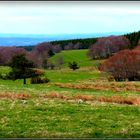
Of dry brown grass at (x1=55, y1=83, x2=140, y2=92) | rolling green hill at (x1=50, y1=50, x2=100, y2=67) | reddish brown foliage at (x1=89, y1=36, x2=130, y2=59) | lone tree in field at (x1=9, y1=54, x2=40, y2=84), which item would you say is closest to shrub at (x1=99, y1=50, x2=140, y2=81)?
lone tree in field at (x1=9, y1=54, x2=40, y2=84)

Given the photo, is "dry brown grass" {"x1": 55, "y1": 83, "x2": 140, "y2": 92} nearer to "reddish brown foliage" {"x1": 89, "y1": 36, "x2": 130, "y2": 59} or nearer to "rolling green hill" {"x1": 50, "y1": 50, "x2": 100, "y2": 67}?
"rolling green hill" {"x1": 50, "y1": 50, "x2": 100, "y2": 67}

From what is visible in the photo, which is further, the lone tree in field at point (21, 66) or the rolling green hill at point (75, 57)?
the rolling green hill at point (75, 57)

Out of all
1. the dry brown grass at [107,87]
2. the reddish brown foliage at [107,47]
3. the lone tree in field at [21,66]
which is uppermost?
the reddish brown foliage at [107,47]

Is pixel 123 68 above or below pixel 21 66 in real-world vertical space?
below

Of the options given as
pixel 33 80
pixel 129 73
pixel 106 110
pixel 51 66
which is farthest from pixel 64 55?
pixel 106 110

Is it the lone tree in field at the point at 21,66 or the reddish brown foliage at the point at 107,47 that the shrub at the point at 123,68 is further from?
the reddish brown foliage at the point at 107,47

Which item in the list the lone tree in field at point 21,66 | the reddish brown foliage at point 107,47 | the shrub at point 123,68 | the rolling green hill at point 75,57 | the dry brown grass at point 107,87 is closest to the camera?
the dry brown grass at point 107,87

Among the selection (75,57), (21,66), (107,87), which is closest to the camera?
(107,87)

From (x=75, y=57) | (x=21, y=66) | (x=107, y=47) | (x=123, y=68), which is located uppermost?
(x=107, y=47)

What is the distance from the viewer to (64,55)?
530 ft

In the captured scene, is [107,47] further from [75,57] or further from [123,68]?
[123,68]

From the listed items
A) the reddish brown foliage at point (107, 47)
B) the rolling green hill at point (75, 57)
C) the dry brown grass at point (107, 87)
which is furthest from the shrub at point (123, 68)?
the reddish brown foliage at point (107, 47)

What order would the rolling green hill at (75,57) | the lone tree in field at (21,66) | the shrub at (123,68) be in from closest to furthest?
the lone tree in field at (21,66) < the shrub at (123,68) < the rolling green hill at (75,57)

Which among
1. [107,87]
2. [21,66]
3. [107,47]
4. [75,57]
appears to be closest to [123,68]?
[21,66]
